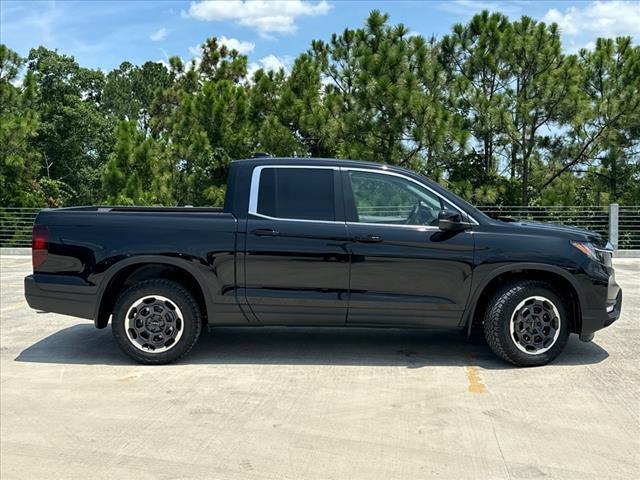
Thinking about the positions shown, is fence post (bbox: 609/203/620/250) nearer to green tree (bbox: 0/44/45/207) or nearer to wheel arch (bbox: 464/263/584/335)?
wheel arch (bbox: 464/263/584/335)

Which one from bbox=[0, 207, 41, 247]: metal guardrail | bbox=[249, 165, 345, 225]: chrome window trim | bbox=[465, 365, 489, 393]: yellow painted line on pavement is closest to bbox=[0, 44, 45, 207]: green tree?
bbox=[0, 207, 41, 247]: metal guardrail

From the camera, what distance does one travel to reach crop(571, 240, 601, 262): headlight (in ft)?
19.2

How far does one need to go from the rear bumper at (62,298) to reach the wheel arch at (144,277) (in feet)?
0.27

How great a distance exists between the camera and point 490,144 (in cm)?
2047

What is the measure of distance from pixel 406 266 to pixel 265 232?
1.23 m

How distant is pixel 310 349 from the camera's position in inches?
256

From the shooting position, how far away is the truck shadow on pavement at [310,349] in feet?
20.0

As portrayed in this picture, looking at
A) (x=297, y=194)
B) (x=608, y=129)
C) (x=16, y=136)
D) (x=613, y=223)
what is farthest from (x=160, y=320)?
(x=16, y=136)

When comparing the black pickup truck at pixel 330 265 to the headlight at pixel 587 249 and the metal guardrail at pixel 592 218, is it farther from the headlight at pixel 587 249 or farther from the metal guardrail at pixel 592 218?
the metal guardrail at pixel 592 218

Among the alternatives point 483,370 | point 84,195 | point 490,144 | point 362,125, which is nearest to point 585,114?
point 490,144

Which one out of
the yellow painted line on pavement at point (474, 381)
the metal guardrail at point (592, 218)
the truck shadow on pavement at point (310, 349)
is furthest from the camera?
the metal guardrail at point (592, 218)

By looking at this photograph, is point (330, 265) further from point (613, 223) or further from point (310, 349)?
point (613, 223)

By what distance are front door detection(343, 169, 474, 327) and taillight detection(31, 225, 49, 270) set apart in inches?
105

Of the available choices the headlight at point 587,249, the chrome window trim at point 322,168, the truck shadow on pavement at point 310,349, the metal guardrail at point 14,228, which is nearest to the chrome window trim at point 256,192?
the chrome window trim at point 322,168
